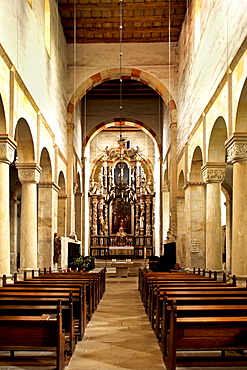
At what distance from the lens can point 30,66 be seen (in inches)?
517

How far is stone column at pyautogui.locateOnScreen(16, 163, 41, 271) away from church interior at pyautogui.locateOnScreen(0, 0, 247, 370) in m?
0.03

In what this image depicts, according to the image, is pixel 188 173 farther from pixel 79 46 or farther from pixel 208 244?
pixel 79 46

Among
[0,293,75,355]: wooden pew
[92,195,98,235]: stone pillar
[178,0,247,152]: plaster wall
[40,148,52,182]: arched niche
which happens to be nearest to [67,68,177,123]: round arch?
[178,0,247,152]: plaster wall

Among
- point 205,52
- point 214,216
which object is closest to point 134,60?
point 205,52

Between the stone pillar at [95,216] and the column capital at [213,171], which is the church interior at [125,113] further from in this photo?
the stone pillar at [95,216]

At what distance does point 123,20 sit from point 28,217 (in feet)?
31.3

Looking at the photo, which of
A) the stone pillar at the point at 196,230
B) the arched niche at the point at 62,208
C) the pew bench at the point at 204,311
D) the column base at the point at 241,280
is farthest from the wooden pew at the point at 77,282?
the arched niche at the point at 62,208

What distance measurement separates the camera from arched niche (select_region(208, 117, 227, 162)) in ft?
43.6

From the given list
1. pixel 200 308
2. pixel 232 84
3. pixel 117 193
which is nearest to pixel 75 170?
pixel 117 193

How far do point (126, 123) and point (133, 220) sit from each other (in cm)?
684

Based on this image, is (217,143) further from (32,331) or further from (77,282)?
(32,331)

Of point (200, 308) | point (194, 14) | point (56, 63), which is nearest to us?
point (200, 308)

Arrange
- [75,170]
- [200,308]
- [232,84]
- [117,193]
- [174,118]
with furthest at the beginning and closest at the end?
[117,193] → [75,170] → [174,118] → [232,84] → [200,308]

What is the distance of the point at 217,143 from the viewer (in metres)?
13.8
